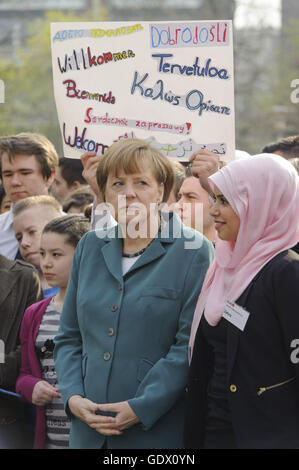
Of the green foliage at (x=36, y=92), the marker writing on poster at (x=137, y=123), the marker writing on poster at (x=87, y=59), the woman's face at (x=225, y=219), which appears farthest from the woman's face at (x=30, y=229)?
the green foliage at (x=36, y=92)

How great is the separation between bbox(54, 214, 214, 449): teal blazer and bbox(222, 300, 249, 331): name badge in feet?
0.76

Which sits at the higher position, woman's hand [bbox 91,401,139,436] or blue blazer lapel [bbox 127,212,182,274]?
blue blazer lapel [bbox 127,212,182,274]

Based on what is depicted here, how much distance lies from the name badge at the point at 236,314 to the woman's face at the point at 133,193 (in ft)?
1.90

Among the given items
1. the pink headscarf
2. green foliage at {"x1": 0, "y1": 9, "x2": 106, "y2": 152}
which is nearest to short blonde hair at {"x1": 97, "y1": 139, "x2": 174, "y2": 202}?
the pink headscarf

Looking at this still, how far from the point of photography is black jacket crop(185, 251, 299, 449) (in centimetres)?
290

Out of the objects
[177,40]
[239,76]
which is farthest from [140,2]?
[177,40]

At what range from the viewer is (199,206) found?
14.4ft

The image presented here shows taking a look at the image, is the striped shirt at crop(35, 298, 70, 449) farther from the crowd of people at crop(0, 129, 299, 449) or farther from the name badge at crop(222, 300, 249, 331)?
the name badge at crop(222, 300, 249, 331)

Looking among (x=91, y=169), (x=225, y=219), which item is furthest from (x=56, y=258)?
(x=225, y=219)

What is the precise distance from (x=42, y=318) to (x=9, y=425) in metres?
0.55

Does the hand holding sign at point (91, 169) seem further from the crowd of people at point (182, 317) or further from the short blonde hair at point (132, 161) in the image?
the short blonde hair at point (132, 161)

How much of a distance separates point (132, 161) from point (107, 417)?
1036 mm

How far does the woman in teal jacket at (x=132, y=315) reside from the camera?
3.18 meters
